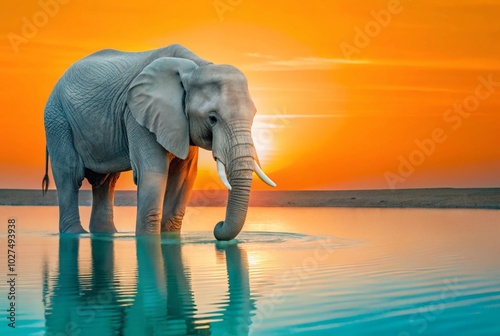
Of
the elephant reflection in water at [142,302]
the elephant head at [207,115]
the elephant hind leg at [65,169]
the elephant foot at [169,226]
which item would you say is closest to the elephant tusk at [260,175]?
the elephant head at [207,115]

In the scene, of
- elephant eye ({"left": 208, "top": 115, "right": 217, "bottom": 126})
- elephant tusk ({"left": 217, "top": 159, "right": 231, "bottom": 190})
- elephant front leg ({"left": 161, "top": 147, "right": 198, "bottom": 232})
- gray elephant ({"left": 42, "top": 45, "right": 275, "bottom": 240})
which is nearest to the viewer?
elephant tusk ({"left": 217, "top": 159, "right": 231, "bottom": 190})

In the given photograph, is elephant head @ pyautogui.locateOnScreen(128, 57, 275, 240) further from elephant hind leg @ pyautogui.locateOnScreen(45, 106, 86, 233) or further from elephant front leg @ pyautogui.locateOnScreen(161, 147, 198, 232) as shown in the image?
elephant hind leg @ pyautogui.locateOnScreen(45, 106, 86, 233)

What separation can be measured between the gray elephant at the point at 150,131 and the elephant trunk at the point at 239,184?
0.01 meters

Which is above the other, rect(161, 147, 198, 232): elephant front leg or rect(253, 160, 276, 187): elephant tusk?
Answer: rect(161, 147, 198, 232): elephant front leg

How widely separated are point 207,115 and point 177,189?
2226 millimetres

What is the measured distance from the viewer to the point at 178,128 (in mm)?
13273

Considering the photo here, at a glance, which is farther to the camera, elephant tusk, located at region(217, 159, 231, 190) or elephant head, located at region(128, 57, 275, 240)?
elephant head, located at region(128, 57, 275, 240)

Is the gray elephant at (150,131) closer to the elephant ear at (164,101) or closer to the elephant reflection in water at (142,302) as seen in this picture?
the elephant ear at (164,101)

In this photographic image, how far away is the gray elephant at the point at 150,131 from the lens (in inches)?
489

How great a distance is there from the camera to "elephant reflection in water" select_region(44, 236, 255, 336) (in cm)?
592

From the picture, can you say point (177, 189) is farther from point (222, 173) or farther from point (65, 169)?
point (222, 173)

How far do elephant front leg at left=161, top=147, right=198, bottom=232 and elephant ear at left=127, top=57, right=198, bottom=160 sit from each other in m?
1.21

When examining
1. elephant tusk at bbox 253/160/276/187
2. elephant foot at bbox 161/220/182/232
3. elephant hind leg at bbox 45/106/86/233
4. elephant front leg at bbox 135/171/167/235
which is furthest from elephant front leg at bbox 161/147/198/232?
elephant tusk at bbox 253/160/276/187

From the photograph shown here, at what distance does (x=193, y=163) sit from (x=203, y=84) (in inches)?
83.3
